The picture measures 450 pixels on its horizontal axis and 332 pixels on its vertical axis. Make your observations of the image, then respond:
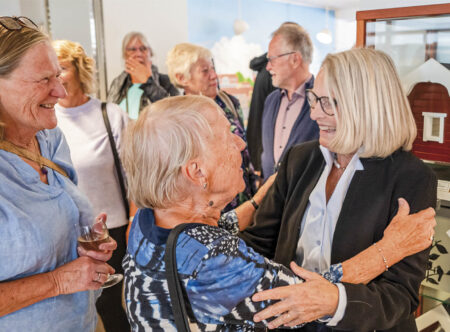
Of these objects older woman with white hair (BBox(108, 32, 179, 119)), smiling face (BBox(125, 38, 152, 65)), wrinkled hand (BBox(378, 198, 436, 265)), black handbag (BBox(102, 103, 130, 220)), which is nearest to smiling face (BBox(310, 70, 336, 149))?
wrinkled hand (BBox(378, 198, 436, 265))

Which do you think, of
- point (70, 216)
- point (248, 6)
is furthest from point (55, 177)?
point (248, 6)

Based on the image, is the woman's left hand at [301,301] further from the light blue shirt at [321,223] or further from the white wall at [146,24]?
the white wall at [146,24]

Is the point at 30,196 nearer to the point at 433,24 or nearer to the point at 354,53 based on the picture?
the point at 354,53

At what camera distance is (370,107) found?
1.54m

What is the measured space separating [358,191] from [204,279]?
697mm

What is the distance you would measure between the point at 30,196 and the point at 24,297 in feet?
1.03

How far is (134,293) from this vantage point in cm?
120

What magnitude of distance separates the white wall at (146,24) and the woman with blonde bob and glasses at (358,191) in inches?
138

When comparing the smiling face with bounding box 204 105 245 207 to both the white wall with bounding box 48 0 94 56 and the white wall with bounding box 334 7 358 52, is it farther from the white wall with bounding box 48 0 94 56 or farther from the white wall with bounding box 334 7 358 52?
the white wall with bounding box 334 7 358 52

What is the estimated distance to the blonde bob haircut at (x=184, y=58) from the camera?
12.2 feet

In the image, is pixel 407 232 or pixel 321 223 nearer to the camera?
pixel 407 232

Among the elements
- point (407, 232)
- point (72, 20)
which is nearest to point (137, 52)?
point (72, 20)

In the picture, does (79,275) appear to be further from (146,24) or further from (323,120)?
(146,24)

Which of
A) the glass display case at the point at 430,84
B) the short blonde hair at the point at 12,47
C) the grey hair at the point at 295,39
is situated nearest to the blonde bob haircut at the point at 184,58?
the grey hair at the point at 295,39
